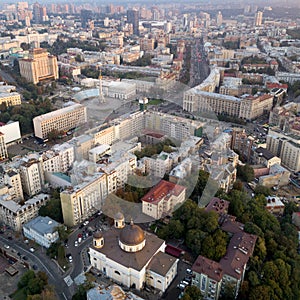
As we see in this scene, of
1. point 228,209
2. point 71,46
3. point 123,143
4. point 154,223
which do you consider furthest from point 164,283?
point 71,46

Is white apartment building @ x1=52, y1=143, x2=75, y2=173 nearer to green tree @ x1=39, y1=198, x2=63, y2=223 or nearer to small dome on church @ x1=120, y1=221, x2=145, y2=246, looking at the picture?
green tree @ x1=39, y1=198, x2=63, y2=223

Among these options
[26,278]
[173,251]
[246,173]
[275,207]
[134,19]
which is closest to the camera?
[26,278]

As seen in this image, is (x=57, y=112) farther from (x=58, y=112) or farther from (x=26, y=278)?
(x=26, y=278)

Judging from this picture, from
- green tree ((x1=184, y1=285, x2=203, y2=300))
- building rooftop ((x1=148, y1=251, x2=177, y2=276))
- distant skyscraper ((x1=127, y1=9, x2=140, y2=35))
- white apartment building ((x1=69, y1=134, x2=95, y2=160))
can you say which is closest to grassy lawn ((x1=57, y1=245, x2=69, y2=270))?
building rooftop ((x1=148, y1=251, x2=177, y2=276))

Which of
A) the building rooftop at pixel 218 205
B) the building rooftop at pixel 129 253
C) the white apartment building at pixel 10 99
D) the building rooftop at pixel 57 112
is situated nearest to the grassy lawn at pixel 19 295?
the building rooftop at pixel 129 253

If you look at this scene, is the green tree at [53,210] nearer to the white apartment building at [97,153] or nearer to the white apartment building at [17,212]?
the white apartment building at [17,212]

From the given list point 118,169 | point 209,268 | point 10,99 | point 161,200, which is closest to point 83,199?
point 118,169

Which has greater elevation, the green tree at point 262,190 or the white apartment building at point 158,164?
the white apartment building at point 158,164
